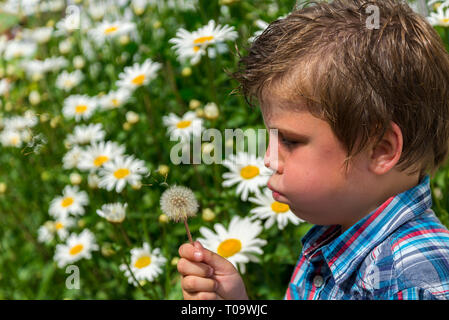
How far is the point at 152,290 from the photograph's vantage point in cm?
134

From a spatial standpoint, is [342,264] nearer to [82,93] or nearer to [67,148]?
[67,148]

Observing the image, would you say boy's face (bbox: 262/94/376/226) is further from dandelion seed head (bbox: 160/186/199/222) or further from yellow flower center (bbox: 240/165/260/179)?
yellow flower center (bbox: 240/165/260/179)

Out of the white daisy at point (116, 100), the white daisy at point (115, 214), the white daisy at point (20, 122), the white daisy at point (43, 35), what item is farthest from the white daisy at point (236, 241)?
the white daisy at point (43, 35)

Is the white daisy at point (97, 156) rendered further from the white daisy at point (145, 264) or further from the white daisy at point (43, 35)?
the white daisy at point (43, 35)

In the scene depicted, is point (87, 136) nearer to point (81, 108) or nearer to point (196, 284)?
point (81, 108)

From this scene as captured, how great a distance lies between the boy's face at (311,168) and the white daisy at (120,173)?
698 mm

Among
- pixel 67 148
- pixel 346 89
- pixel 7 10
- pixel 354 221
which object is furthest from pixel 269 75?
pixel 7 10

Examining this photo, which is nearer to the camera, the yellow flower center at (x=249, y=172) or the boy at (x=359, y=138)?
the boy at (x=359, y=138)

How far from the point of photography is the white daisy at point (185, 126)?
162cm

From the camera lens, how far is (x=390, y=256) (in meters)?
0.81

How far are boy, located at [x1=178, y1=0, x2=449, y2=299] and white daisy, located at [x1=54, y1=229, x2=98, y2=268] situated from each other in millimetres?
750

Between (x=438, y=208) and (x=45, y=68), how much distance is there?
1.79 meters

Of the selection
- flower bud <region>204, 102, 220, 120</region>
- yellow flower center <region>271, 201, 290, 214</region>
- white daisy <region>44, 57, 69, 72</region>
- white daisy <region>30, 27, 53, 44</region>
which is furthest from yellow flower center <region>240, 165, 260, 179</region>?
white daisy <region>30, 27, 53, 44</region>

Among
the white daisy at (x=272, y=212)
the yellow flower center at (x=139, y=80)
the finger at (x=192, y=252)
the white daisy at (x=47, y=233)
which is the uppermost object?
the finger at (x=192, y=252)
